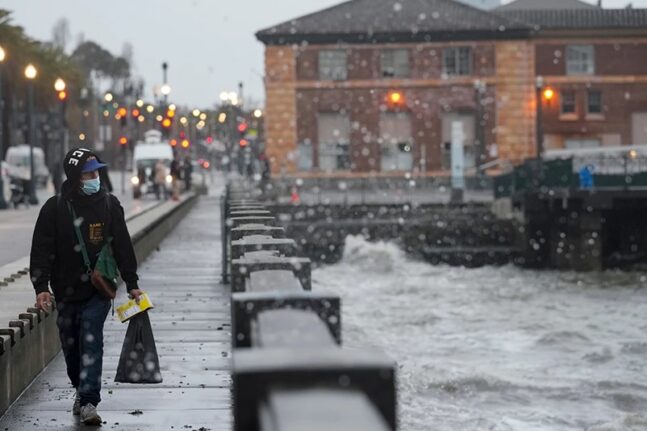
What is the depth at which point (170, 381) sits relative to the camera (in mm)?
9844

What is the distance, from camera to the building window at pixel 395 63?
66.0 meters

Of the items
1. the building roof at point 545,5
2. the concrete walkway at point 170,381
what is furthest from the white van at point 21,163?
the concrete walkway at point 170,381

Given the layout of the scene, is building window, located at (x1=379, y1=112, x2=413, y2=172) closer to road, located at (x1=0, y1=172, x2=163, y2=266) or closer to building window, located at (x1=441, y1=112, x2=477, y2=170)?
building window, located at (x1=441, y1=112, x2=477, y2=170)

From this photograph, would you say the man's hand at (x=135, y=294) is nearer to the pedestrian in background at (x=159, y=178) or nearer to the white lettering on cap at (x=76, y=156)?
the white lettering on cap at (x=76, y=156)

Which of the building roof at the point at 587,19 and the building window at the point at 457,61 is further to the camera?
the building roof at the point at 587,19

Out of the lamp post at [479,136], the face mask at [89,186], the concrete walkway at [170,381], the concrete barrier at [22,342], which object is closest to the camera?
the face mask at [89,186]

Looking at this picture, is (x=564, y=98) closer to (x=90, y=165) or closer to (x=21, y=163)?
(x=21, y=163)

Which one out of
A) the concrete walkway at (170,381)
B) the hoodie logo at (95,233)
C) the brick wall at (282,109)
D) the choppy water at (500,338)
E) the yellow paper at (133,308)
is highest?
the brick wall at (282,109)

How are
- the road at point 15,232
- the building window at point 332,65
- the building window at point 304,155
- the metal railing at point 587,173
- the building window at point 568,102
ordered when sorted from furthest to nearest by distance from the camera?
the building window at point 568,102 < the building window at point 332,65 < the building window at point 304,155 < the metal railing at point 587,173 < the road at point 15,232

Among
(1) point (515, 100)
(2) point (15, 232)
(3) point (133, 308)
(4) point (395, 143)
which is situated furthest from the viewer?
(4) point (395, 143)

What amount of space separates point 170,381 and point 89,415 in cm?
181

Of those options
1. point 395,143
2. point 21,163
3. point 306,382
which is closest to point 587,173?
point 395,143

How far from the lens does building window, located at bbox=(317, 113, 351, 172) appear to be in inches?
2566

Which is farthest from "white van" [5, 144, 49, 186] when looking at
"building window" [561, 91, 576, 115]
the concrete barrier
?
the concrete barrier
